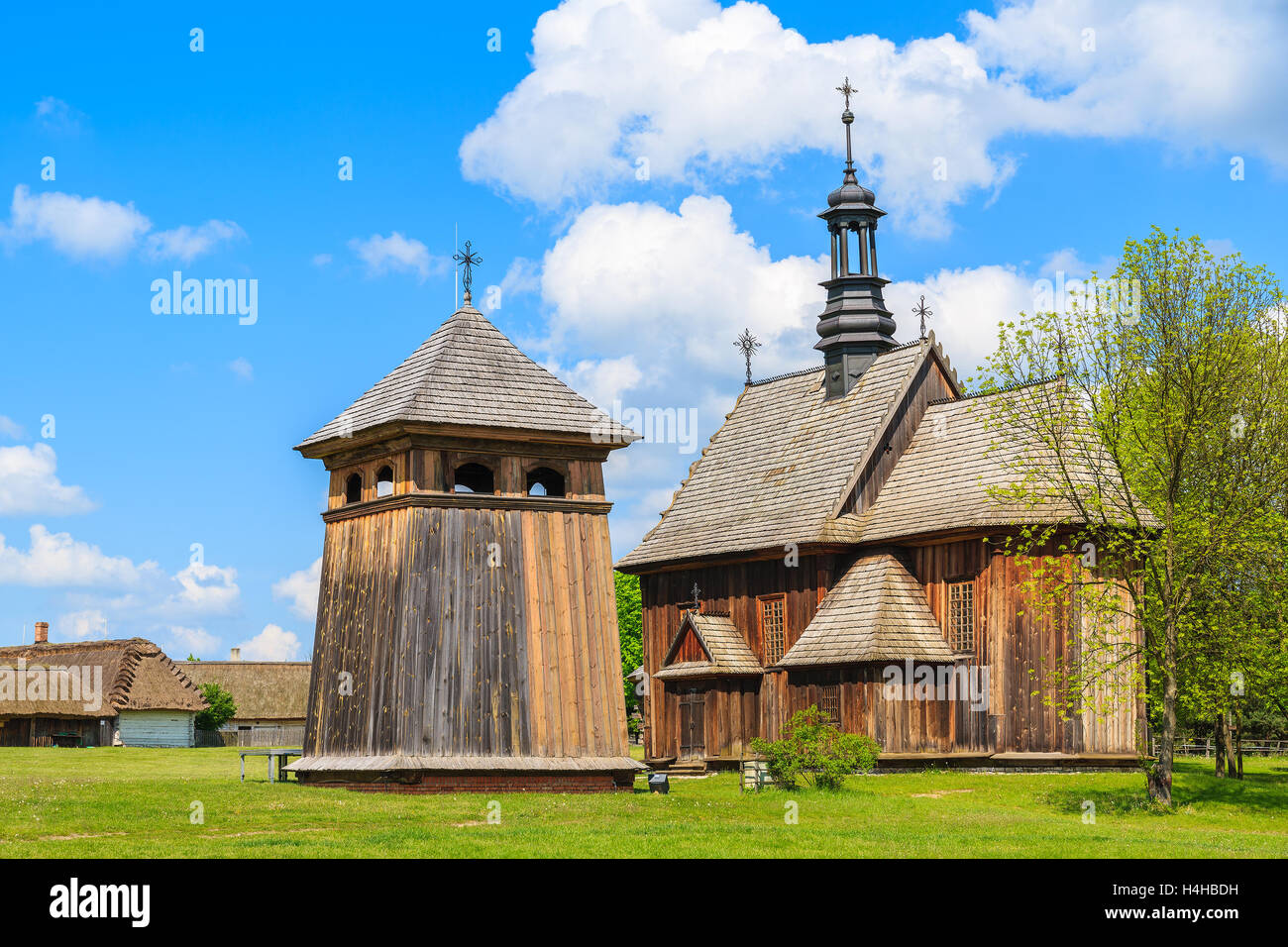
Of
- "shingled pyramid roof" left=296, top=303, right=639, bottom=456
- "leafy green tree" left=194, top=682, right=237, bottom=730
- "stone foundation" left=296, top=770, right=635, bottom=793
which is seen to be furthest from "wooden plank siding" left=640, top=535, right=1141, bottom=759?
"leafy green tree" left=194, top=682, right=237, bottom=730

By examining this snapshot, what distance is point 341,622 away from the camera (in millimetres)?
30312

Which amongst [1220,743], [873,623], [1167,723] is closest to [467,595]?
[873,623]

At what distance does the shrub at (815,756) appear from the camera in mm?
30547

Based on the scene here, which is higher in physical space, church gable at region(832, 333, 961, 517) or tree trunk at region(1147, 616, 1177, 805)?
church gable at region(832, 333, 961, 517)

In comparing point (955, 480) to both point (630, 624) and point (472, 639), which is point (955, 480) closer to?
point (472, 639)

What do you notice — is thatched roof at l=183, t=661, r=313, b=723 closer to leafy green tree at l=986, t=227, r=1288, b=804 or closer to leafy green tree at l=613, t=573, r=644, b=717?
leafy green tree at l=613, t=573, r=644, b=717

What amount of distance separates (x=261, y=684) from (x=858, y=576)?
5444cm

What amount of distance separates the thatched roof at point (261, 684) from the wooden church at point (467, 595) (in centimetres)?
5747

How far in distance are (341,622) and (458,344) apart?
6264 millimetres

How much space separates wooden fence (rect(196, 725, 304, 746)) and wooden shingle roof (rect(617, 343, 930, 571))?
3843 cm

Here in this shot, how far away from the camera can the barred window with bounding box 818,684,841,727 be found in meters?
39.8

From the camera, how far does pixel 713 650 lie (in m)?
44.0

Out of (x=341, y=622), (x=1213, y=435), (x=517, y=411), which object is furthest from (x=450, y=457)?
(x=1213, y=435)

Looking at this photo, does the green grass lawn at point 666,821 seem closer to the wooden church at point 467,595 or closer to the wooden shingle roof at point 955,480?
the wooden church at point 467,595
